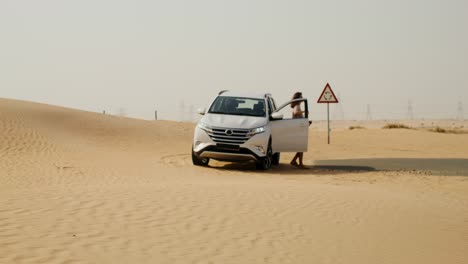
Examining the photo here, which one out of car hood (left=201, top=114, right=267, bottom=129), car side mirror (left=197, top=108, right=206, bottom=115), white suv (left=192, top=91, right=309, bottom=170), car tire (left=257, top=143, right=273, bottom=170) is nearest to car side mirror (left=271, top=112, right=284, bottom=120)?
white suv (left=192, top=91, right=309, bottom=170)

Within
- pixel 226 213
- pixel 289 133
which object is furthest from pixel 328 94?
pixel 226 213

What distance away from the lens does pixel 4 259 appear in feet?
16.8

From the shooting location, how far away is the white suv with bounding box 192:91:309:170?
47.6 ft

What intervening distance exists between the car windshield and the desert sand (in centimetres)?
163

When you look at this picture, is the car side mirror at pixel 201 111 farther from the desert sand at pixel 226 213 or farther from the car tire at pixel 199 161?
the desert sand at pixel 226 213

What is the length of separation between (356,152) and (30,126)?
46.3 ft

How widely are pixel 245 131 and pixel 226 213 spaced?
644 centimetres

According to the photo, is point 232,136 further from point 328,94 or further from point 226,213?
point 328,94

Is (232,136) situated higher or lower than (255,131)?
lower

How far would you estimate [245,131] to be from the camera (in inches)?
569

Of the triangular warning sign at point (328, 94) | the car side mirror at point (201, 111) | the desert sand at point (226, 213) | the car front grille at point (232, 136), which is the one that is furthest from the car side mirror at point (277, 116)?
the triangular warning sign at point (328, 94)

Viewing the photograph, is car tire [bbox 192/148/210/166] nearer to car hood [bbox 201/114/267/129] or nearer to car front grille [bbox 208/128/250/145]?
car hood [bbox 201/114/267/129]

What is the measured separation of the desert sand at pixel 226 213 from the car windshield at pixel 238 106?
163 cm

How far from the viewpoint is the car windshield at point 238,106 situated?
15363 mm
